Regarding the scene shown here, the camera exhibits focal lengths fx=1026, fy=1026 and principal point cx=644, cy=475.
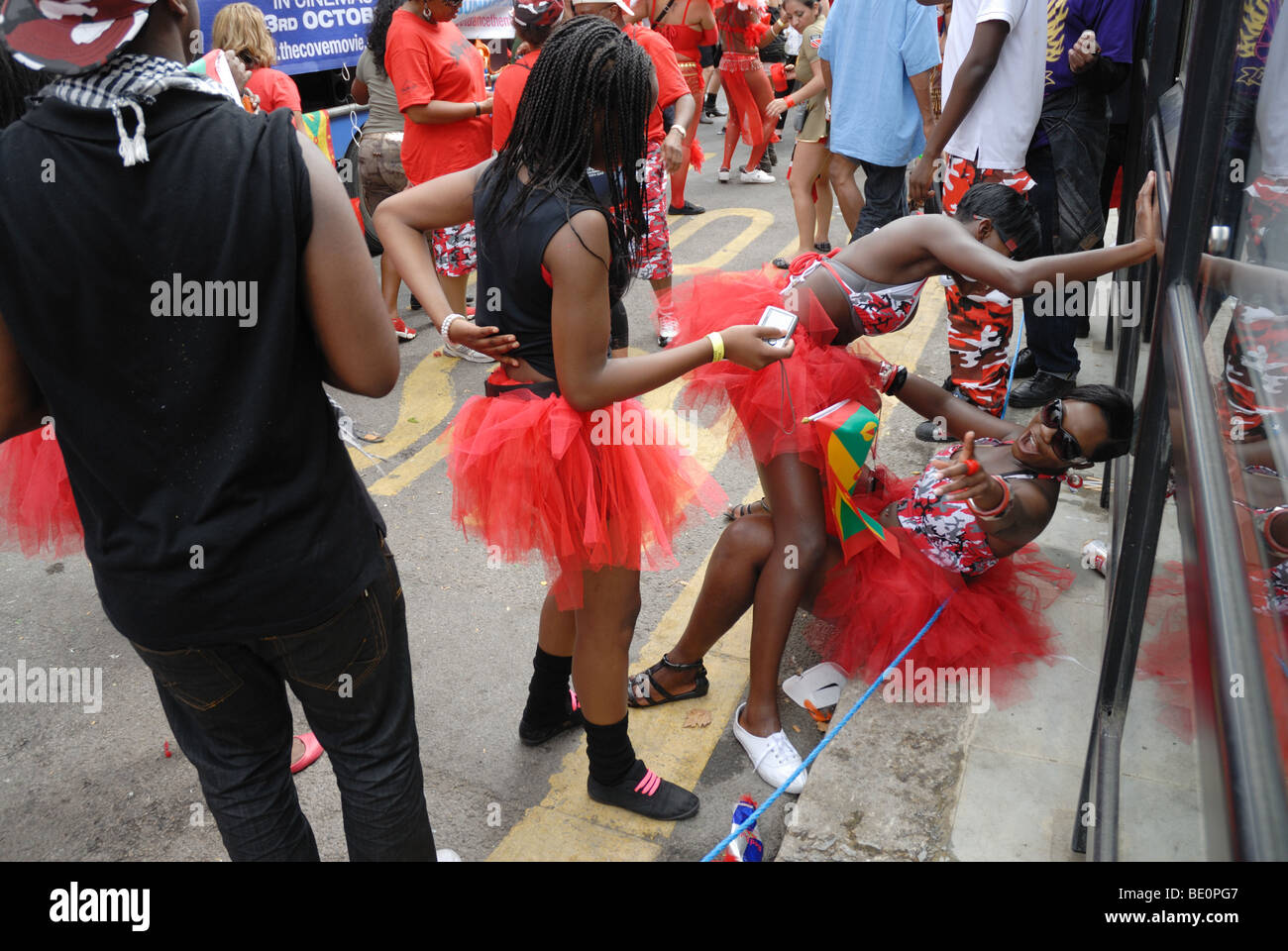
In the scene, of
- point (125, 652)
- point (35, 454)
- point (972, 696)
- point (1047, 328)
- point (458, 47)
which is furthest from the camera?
point (458, 47)

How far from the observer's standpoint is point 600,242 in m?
2.19

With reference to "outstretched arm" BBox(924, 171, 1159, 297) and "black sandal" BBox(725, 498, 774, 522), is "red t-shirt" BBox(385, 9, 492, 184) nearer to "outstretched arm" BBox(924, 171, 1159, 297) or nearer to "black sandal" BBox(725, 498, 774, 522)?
"black sandal" BBox(725, 498, 774, 522)

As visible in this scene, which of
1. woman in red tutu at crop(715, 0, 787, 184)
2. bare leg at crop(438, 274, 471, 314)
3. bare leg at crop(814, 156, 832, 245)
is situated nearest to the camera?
bare leg at crop(438, 274, 471, 314)

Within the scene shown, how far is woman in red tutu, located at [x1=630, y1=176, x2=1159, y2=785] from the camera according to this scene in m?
3.08

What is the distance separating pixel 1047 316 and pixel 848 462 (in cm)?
208

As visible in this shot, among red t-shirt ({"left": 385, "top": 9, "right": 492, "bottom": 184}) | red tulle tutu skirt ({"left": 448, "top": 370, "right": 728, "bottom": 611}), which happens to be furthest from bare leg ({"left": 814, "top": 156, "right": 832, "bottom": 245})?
red tulle tutu skirt ({"left": 448, "top": 370, "right": 728, "bottom": 611})

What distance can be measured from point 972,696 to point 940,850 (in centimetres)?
62

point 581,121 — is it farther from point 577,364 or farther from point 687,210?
point 687,210

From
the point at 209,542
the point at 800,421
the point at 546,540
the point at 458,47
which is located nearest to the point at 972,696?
the point at 800,421

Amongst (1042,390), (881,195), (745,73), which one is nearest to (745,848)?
(1042,390)

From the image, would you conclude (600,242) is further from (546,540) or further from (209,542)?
(209,542)

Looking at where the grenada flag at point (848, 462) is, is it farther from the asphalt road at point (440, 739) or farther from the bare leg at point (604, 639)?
the bare leg at point (604, 639)

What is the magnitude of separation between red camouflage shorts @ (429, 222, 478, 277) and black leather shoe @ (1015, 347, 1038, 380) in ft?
9.53

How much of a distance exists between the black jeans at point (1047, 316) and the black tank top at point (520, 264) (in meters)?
2.77
